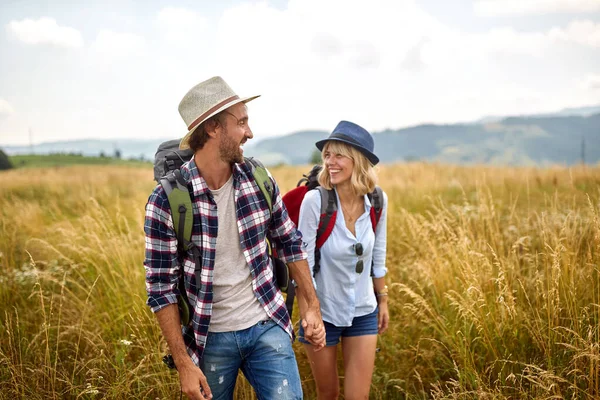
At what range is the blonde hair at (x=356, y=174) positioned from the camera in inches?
117

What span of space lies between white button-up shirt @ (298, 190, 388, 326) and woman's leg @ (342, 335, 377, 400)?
17 centimetres

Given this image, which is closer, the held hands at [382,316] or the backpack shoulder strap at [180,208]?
the backpack shoulder strap at [180,208]

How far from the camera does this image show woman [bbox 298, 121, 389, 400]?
284 cm

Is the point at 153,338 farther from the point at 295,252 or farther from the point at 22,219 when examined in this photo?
the point at 22,219

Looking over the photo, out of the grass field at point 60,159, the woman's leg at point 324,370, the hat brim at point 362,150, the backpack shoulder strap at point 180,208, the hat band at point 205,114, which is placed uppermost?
the grass field at point 60,159

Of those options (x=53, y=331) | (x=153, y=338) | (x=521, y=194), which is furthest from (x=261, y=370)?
(x=521, y=194)

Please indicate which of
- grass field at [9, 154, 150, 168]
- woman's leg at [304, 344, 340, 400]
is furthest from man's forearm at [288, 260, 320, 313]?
grass field at [9, 154, 150, 168]

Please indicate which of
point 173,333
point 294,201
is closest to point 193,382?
point 173,333

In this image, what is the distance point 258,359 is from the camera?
218cm

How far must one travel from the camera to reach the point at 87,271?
15.2ft

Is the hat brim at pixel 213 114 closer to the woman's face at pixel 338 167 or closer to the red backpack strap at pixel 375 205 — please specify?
the woman's face at pixel 338 167

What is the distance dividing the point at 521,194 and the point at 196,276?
23.7 ft

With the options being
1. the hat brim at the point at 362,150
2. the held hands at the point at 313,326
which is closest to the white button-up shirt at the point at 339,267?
the hat brim at the point at 362,150

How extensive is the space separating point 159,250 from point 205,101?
2.44ft
